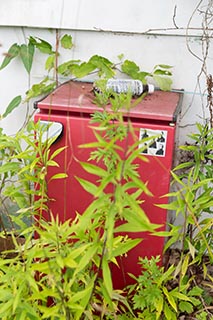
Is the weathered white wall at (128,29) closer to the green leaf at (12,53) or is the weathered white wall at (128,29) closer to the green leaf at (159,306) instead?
the green leaf at (12,53)

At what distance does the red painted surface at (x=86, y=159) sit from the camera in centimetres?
167

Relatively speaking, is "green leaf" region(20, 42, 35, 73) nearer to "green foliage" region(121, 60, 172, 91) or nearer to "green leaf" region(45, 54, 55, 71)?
"green leaf" region(45, 54, 55, 71)

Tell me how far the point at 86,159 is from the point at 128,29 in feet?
2.21

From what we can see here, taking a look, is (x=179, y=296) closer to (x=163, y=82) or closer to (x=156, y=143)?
(x=156, y=143)

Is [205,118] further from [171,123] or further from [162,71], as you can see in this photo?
[171,123]

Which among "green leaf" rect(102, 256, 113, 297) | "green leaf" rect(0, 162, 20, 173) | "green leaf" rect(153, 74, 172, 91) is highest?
"green leaf" rect(153, 74, 172, 91)

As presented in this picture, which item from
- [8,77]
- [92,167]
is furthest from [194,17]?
[92,167]

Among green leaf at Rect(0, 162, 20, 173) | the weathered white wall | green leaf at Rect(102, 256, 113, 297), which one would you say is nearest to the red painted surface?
green leaf at Rect(0, 162, 20, 173)

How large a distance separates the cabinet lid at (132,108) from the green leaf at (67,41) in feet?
0.86

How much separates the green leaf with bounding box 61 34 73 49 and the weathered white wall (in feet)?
0.10

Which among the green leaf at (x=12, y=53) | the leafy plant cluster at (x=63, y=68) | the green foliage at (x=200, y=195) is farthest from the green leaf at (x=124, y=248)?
the green leaf at (x=12, y=53)

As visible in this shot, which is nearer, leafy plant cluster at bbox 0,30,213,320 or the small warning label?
leafy plant cluster at bbox 0,30,213,320

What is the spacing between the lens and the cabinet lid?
1.67 m

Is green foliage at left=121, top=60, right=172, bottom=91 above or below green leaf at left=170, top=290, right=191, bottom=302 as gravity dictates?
above
